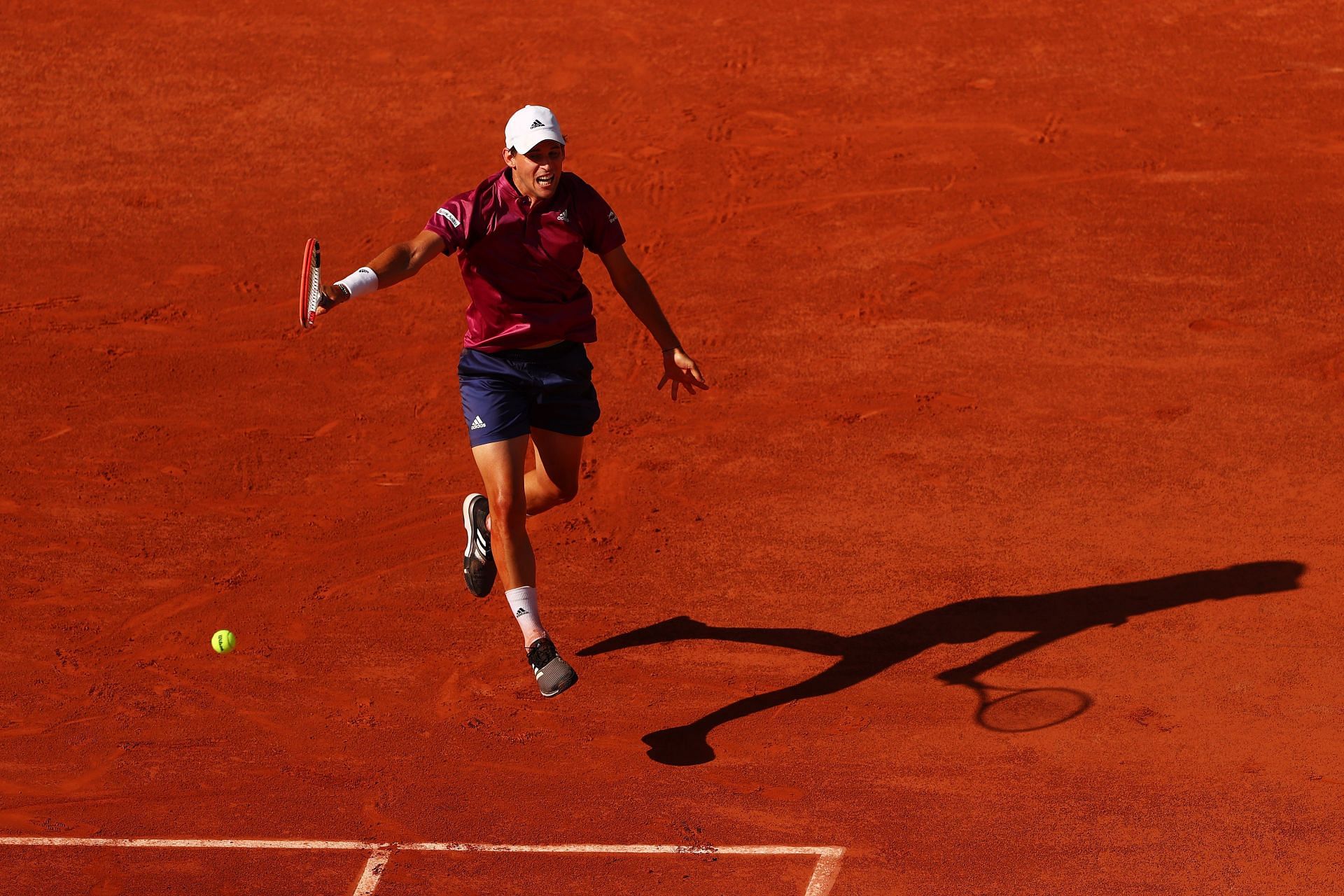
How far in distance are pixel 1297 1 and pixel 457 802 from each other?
11.8 m

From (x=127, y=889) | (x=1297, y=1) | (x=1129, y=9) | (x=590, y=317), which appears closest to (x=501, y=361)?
(x=590, y=317)

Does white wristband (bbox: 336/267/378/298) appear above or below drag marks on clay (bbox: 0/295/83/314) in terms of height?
below

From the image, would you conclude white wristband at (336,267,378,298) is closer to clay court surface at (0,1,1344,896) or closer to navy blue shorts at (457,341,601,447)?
navy blue shorts at (457,341,601,447)

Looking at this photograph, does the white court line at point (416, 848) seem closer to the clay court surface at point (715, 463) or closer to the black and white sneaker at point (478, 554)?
the clay court surface at point (715, 463)

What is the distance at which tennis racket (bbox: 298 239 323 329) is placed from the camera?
618cm

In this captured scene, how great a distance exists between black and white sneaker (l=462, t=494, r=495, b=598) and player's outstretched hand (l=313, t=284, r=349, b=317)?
1.55 m

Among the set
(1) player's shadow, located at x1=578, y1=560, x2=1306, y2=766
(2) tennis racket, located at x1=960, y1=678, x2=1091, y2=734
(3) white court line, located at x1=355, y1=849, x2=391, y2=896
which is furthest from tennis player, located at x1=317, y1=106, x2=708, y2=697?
(2) tennis racket, located at x1=960, y1=678, x2=1091, y2=734

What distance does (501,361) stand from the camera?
23.2 ft

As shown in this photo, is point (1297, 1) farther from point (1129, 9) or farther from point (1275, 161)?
point (1275, 161)

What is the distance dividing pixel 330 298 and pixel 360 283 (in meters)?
0.20

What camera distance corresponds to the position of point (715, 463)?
9672mm

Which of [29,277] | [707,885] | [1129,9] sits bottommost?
[707,885]

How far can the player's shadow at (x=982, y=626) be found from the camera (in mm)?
7723

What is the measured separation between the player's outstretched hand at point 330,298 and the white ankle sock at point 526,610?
61.8 inches
